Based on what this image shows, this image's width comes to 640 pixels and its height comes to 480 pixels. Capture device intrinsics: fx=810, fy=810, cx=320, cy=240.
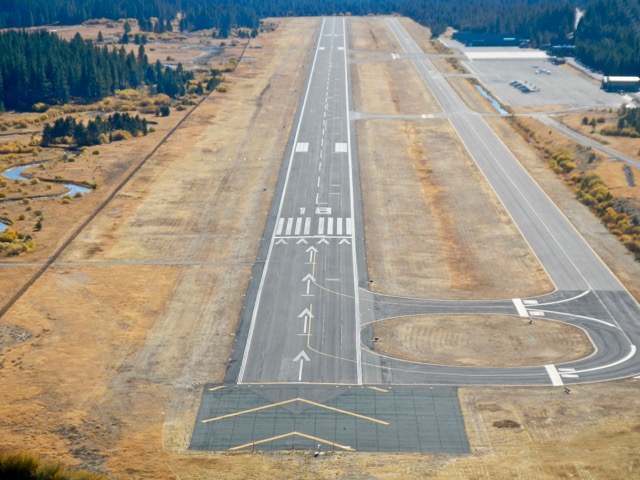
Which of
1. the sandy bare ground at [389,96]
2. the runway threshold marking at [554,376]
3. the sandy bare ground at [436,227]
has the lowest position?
the runway threshold marking at [554,376]

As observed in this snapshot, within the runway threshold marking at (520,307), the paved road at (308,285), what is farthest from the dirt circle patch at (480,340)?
the paved road at (308,285)

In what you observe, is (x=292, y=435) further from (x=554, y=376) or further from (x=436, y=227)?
(x=436, y=227)

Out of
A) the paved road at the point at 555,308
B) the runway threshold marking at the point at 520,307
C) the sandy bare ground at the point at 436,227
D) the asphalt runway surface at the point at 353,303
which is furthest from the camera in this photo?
the sandy bare ground at the point at 436,227

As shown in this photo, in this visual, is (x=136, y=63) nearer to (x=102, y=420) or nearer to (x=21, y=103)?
(x=21, y=103)

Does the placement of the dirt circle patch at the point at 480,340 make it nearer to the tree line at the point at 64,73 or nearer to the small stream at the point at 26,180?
the small stream at the point at 26,180

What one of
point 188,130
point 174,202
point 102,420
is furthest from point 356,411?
point 188,130

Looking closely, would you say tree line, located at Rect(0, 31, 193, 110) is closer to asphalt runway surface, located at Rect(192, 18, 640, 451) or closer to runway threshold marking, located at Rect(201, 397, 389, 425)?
asphalt runway surface, located at Rect(192, 18, 640, 451)
